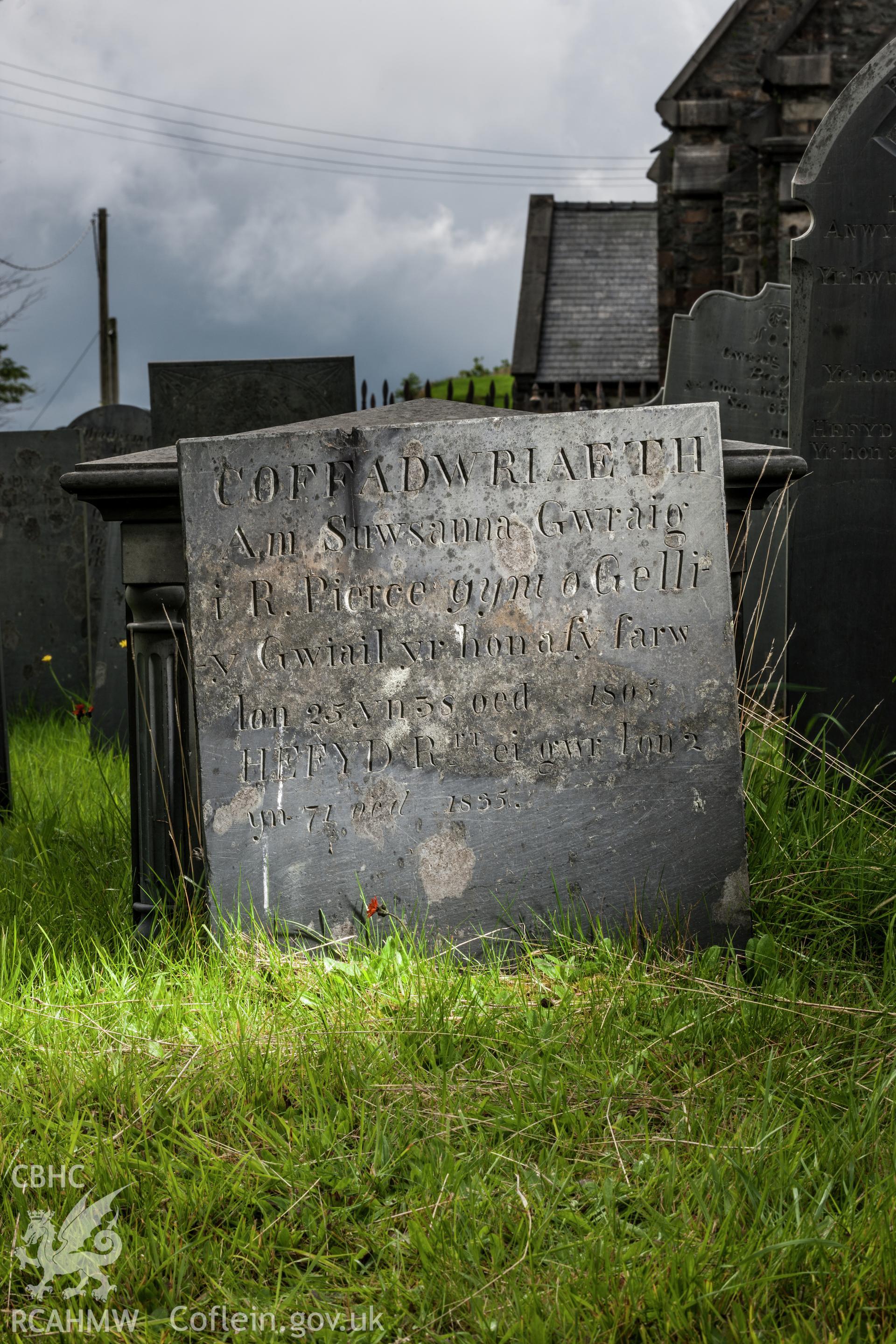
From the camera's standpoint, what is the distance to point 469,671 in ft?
9.79

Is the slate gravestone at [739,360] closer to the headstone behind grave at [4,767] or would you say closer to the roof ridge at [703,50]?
the headstone behind grave at [4,767]

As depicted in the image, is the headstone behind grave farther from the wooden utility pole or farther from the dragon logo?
the wooden utility pole

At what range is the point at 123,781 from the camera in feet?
16.1

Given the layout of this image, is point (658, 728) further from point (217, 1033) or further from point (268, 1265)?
point (268, 1265)

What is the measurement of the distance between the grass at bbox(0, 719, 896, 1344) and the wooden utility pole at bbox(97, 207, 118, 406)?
25.7m

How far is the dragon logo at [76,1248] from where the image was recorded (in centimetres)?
178

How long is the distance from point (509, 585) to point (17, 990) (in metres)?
1.61

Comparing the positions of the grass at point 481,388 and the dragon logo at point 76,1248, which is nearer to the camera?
the dragon logo at point 76,1248

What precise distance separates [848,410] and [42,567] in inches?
217

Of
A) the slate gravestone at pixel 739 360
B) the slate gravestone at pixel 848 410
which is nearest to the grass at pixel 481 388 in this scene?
the slate gravestone at pixel 739 360

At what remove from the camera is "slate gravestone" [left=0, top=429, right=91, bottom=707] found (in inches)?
296

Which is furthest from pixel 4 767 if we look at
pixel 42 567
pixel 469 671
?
pixel 42 567

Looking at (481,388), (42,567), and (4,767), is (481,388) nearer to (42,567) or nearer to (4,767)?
(42,567)

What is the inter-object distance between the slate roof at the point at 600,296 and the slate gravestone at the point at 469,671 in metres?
19.5
